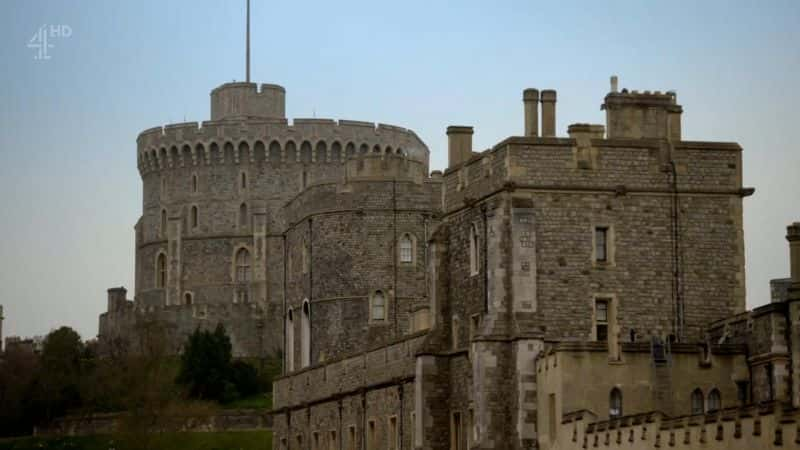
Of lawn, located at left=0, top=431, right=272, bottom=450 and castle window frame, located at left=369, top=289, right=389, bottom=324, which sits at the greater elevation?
castle window frame, located at left=369, top=289, right=389, bottom=324

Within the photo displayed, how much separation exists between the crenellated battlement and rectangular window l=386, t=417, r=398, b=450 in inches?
2650

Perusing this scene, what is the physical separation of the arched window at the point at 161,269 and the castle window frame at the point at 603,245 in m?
83.2

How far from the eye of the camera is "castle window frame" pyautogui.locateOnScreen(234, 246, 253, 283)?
405 ft

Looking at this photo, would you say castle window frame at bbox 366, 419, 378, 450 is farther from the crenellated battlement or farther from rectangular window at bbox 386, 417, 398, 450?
the crenellated battlement

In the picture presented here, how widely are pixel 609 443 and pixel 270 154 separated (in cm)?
8612

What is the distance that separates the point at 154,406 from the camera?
9262 centimetres

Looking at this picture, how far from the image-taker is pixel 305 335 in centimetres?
7081

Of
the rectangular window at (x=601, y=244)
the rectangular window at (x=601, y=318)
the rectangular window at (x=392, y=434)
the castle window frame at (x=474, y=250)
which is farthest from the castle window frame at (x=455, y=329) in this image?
the rectangular window at (x=392, y=434)

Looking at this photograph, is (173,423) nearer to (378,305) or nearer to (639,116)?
(378,305)

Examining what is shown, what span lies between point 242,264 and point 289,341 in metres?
50.8

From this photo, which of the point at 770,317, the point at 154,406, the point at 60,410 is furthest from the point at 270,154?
the point at 770,317

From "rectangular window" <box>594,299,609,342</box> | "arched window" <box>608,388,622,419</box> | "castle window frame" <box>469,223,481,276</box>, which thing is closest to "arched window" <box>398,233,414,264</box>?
"castle window frame" <box>469,223,481,276</box>

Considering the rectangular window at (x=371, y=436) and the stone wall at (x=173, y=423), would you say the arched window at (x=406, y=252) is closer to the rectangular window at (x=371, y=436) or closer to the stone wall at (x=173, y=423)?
the rectangular window at (x=371, y=436)

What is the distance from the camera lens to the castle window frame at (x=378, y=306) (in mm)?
68875
